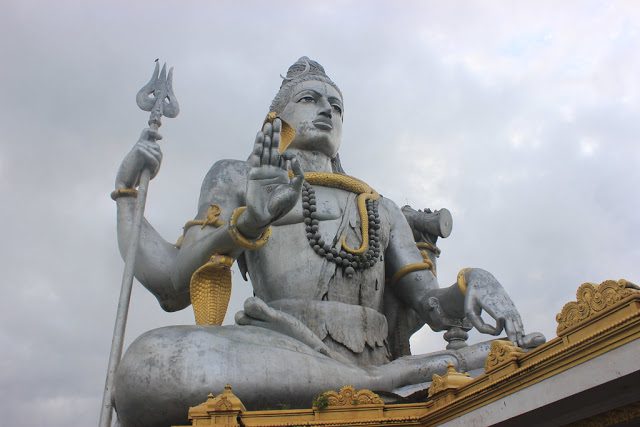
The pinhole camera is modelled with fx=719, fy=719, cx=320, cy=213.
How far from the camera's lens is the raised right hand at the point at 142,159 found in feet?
23.2

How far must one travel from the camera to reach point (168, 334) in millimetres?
6074

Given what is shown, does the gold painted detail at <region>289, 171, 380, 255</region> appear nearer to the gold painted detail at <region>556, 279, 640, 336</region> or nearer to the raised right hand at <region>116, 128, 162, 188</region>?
the raised right hand at <region>116, 128, 162, 188</region>

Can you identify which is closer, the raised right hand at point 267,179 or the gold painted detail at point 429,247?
the raised right hand at point 267,179

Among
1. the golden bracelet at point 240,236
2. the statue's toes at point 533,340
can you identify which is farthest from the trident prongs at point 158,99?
the statue's toes at point 533,340

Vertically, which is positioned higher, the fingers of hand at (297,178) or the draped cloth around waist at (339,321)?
the fingers of hand at (297,178)

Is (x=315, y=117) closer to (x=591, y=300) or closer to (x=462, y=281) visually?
(x=462, y=281)

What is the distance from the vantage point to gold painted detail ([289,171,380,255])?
784cm

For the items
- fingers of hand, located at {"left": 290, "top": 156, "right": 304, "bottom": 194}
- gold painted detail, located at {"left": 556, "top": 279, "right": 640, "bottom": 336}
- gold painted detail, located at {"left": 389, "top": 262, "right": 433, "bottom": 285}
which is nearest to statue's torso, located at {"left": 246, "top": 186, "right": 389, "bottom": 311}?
gold painted detail, located at {"left": 389, "top": 262, "right": 433, "bottom": 285}

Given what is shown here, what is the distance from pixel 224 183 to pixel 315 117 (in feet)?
5.00

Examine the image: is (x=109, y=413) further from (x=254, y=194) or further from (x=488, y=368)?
(x=488, y=368)

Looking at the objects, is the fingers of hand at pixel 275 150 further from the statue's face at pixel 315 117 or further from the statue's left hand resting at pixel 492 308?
the statue's face at pixel 315 117

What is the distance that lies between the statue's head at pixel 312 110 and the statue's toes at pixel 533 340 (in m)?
3.67

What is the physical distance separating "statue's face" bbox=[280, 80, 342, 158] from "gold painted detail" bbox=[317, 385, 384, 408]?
13.4 feet

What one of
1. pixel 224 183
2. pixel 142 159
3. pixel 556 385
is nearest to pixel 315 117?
pixel 224 183
